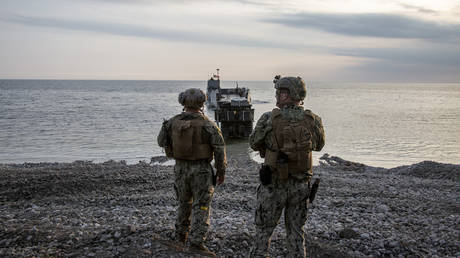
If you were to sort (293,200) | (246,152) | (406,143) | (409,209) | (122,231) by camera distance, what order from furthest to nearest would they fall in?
(406,143), (246,152), (409,209), (122,231), (293,200)

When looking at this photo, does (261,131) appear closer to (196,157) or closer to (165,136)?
(196,157)

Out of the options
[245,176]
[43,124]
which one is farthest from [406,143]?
[43,124]

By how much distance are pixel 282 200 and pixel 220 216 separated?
335cm

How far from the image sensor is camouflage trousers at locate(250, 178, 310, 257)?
157 inches

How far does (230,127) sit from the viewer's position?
79.7ft

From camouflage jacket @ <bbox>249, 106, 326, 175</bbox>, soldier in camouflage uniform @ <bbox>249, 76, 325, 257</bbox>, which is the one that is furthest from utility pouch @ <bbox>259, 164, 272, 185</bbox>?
camouflage jacket @ <bbox>249, 106, 326, 175</bbox>

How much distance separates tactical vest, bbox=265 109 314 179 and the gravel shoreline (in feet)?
5.30

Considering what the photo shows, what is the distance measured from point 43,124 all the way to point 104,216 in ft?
90.2

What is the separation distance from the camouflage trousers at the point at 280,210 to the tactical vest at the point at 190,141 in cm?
103

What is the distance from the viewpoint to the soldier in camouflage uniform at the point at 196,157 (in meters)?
4.67

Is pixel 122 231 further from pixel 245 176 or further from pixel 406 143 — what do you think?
pixel 406 143

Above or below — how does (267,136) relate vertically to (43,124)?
above

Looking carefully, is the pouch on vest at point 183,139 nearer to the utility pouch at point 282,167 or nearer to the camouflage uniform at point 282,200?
the camouflage uniform at point 282,200

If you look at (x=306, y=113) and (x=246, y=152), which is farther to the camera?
(x=246, y=152)
